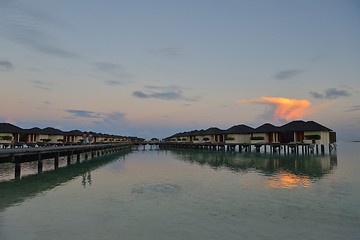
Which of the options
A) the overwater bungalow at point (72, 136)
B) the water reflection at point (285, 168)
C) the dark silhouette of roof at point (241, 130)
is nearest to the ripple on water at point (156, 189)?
the water reflection at point (285, 168)

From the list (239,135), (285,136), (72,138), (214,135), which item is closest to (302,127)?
(285,136)

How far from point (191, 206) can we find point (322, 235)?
18.6 ft

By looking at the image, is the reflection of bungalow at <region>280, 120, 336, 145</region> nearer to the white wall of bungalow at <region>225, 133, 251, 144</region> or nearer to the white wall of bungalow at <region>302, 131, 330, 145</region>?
the white wall of bungalow at <region>302, 131, 330, 145</region>

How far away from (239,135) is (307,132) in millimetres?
15300

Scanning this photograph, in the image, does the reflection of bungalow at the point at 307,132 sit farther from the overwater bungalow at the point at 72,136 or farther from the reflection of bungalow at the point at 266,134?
the overwater bungalow at the point at 72,136

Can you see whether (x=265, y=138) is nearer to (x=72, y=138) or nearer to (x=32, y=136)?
(x=72, y=138)

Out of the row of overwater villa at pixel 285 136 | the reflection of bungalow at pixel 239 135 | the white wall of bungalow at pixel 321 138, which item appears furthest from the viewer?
the reflection of bungalow at pixel 239 135

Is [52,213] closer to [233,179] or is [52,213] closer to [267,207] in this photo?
[267,207]

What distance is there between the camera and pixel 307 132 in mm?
51000

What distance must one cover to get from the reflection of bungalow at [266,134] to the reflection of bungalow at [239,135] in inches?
84.7

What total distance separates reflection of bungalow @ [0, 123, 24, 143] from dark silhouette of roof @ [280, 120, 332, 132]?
170ft

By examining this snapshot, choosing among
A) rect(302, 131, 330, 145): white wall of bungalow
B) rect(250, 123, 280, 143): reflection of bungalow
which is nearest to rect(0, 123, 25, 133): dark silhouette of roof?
rect(250, 123, 280, 143): reflection of bungalow

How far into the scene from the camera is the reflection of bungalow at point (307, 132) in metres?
49.4

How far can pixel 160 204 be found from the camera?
1323cm
